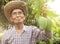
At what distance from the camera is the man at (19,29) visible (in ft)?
9.70

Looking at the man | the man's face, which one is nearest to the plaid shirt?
the man

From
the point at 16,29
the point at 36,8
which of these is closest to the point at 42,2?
the point at 36,8

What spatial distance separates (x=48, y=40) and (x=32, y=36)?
2.25ft

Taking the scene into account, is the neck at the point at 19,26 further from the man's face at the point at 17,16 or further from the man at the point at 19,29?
the man's face at the point at 17,16

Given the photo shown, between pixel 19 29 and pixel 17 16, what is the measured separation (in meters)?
0.26

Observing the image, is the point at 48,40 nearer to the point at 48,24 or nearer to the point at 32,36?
the point at 48,24

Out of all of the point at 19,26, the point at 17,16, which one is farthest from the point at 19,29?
the point at 17,16

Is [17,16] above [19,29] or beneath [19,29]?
above

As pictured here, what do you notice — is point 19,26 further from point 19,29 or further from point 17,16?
point 17,16

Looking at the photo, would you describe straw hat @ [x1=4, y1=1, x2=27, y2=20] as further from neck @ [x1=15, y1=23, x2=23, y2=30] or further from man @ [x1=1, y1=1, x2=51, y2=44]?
neck @ [x1=15, y1=23, x2=23, y2=30]

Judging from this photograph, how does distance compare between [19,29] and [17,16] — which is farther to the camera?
[19,29]

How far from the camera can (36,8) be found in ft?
6.29

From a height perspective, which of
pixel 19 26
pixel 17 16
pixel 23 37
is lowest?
pixel 23 37

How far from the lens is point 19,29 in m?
3.15
